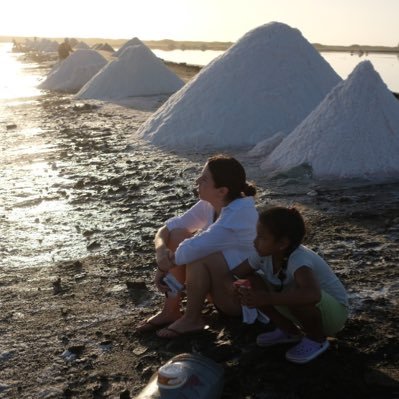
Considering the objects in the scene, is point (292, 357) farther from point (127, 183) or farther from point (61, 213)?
point (127, 183)

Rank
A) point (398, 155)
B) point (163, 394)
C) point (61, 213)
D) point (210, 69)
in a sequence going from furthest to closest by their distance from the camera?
point (210, 69) < point (398, 155) < point (61, 213) < point (163, 394)

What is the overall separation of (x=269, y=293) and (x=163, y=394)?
0.64 metres

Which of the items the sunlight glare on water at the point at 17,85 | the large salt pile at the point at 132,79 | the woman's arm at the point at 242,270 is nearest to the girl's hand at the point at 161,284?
the woman's arm at the point at 242,270

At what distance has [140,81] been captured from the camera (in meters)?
18.1

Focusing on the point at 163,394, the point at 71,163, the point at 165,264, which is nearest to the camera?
the point at 163,394

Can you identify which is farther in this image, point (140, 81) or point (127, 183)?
point (140, 81)

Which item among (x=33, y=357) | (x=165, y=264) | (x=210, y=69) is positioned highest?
(x=210, y=69)

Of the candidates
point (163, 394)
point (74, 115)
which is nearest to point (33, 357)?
point (163, 394)

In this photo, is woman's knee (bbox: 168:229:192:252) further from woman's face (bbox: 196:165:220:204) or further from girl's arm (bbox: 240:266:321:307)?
girl's arm (bbox: 240:266:321:307)

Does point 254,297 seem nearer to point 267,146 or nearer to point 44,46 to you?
point 267,146

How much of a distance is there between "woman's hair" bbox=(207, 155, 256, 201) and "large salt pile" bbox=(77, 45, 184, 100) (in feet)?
47.6

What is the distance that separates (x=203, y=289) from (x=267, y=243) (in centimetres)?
55

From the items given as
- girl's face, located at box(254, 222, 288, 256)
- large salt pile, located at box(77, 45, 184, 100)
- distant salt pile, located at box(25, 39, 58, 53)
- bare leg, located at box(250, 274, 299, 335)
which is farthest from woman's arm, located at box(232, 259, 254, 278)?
distant salt pile, located at box(25, 39, 58, 53)

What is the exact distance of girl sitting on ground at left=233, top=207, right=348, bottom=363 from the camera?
8.87ft
